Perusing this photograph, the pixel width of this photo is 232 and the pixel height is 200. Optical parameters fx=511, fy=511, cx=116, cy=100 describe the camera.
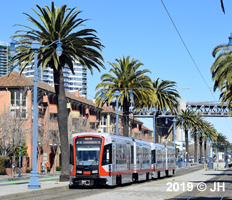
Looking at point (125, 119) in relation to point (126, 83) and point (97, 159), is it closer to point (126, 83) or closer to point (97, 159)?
point (126, 83)

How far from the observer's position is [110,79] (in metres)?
52.9

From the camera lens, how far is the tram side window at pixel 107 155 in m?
29.9

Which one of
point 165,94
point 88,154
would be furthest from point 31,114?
point 88,154

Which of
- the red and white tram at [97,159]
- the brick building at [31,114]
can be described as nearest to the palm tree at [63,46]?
the red and white tram at [97,159]

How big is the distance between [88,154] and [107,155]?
112 cm

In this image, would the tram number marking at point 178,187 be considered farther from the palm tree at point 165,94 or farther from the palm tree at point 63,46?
the palm tree at point 165,94

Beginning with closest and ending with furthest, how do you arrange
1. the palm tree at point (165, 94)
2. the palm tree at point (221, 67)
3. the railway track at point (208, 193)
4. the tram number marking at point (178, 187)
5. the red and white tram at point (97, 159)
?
the railway track at point (208, 193) → the tram number marking at point (178, 187) → the red and white tram at point (97, 159) → the palm tree at point (221, 67) → the palm tree at point (165, 94)

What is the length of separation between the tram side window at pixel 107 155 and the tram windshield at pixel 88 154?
36 cm

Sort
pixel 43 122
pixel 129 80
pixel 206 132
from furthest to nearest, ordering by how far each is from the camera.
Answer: pixel 206 132
pixel 43 122
pixel 129 80

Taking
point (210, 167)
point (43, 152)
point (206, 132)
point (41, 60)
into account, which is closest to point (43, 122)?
point (43, 152)

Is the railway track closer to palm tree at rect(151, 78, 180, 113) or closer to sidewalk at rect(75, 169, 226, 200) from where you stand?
sidewalk at rect(75, 169, 226, 200)

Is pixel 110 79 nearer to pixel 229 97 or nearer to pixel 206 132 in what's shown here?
pixel 229 97

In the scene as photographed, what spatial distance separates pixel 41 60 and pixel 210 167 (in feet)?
169

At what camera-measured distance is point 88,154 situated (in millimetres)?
29984
